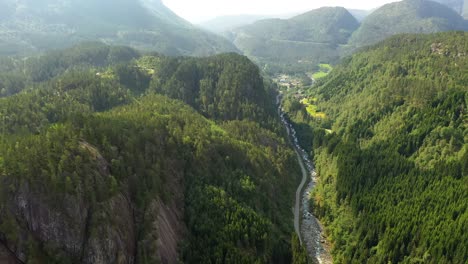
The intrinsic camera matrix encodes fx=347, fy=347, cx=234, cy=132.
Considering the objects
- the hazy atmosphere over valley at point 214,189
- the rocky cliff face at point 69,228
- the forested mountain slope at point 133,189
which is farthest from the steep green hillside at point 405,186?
the rocky cliff face at point 69,228

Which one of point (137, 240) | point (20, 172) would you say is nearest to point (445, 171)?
point (137, 240)

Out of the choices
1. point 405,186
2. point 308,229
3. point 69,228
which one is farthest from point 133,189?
point 405,186

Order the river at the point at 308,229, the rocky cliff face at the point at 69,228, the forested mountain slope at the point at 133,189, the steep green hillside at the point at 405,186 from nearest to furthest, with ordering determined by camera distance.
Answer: the rocky cliff face at the point at 69,228 → the forested mountain slope at the point at 133,189 → the steep green hillside at the point at 405,186 → the river at the point at 308,229

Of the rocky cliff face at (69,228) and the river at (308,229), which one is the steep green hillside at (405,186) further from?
the rocky cliff face at (69,228)

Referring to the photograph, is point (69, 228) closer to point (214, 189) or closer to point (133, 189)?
point (133, 189)

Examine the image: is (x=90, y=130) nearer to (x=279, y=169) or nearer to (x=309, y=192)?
(x=279, y=169)

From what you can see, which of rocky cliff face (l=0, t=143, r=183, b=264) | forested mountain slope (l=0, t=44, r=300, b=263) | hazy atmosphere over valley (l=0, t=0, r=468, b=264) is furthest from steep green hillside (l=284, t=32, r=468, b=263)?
rocky cliff face (l=0, t=143, r=183, b=264)

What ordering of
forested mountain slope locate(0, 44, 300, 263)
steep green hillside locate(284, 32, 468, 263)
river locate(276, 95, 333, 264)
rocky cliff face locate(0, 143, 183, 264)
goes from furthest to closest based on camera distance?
1. river locate(276, 95, 333, 264)
2. steep green hillside locate(284, 32, 468, 263)
3. forested mountain slope locate(0, 44, 300, 263)
4. rocky cliff face locate(0, 143, 183, 264)

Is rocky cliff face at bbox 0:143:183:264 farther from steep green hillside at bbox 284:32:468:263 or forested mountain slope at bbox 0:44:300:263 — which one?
steep green hillside at bbox 284:32:468:263

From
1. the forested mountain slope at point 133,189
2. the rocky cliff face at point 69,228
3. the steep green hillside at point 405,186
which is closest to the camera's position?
the rocky cliff face at point 69,228
